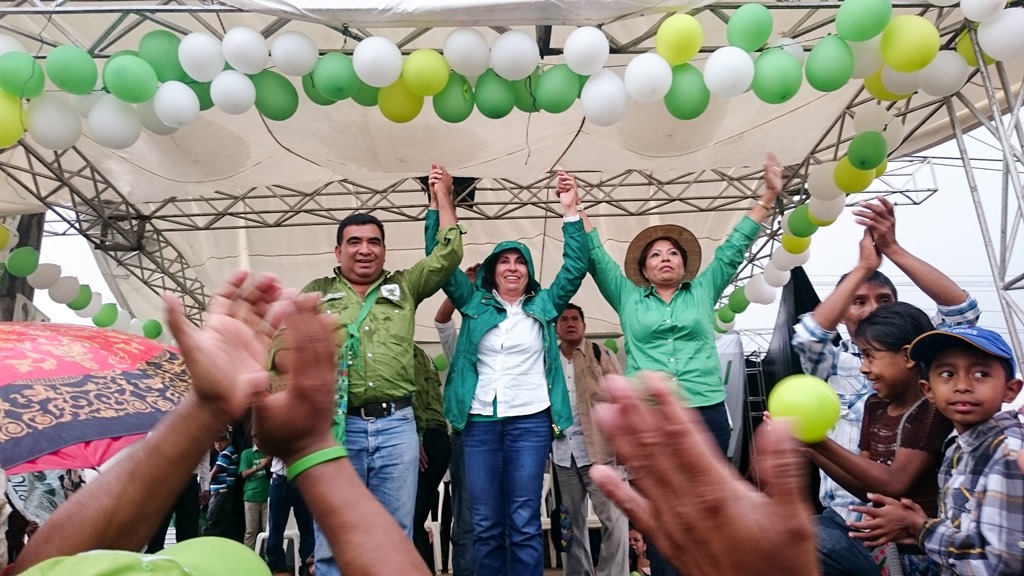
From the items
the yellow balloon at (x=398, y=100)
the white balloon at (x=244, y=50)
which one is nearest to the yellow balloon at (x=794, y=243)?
the yellow balloon at (x=398, y=100)

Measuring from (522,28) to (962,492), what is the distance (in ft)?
11.6

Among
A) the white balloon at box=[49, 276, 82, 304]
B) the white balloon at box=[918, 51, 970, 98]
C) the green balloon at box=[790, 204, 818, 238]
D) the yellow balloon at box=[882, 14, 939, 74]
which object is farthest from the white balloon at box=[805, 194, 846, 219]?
the white balloon at box=[49, 276, 82, 304]

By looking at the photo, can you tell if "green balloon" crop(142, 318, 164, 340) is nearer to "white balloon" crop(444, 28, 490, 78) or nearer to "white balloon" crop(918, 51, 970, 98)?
"white balloon" crop(444, 28, 490, 78)

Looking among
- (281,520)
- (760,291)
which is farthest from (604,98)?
(760,291)

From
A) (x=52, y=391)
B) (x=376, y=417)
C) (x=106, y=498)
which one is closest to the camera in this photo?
(x=106, y=498)

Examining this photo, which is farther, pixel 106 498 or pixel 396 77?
pixel 396 77

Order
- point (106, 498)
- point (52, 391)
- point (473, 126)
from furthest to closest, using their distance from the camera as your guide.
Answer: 1. point (473, 126)
2. point (52, 391)
3. point (106, 498)

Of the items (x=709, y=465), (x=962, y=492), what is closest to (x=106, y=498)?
(x=709, y=465)

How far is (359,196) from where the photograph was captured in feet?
24.6

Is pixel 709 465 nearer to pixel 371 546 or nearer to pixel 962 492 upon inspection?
pixel 371 546

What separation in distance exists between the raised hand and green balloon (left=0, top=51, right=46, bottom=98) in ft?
11.2

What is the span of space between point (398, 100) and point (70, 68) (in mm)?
1346

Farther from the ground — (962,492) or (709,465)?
(709,465)

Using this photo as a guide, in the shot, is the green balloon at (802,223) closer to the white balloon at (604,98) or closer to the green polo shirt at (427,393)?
the white balloon at (604,98)
